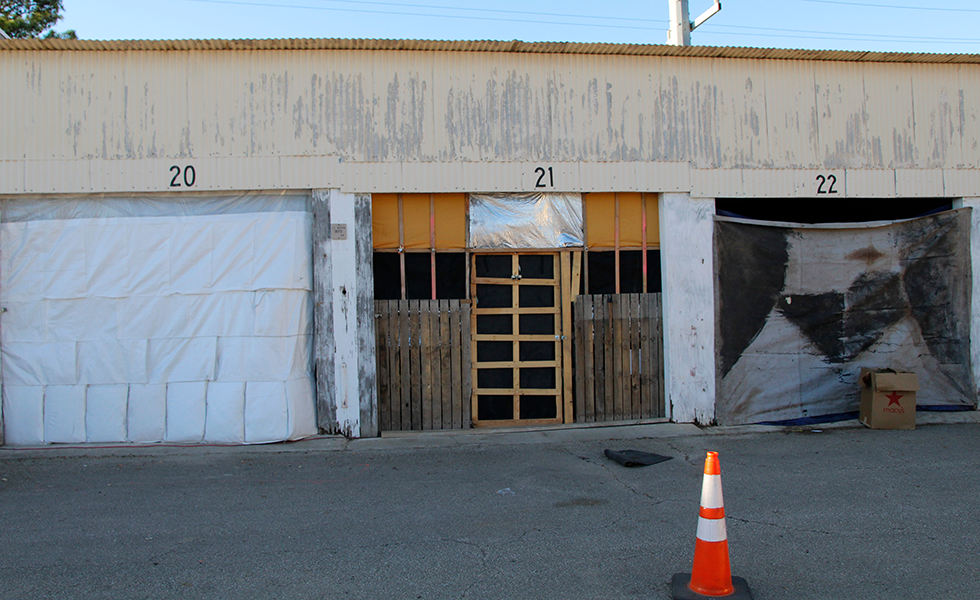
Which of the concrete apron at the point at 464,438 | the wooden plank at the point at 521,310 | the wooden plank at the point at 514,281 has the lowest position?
the concrete apron at the point at 464,438

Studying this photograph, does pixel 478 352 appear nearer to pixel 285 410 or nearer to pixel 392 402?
pixel 392 402

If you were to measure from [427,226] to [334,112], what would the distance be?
180 cm

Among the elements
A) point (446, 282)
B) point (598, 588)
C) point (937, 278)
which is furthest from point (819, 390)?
point (598, 588)

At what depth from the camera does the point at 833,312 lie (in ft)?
29.5

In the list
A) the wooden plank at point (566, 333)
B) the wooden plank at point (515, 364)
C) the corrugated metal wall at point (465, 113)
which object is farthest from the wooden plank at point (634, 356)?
the corrugated metal wall at point (465, 113)

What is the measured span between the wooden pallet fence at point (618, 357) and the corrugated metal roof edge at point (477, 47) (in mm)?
3206

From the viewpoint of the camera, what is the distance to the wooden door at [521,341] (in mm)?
8734

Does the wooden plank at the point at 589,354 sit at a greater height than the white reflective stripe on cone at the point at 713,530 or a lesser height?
greater

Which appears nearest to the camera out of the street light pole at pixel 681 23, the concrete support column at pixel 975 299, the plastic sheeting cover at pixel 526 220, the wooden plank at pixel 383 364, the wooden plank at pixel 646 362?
the wooden plank at pixel 383 364

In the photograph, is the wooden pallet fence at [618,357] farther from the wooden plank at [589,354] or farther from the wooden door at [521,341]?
the wooden door at [521,341]

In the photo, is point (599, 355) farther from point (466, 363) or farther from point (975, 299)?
point (975, 299)

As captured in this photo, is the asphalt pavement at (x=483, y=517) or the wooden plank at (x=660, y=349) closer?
the asphalt pavement at (x=483, y=517)

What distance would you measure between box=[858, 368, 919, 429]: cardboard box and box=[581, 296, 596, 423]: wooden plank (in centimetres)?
346

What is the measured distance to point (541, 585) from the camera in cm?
408
